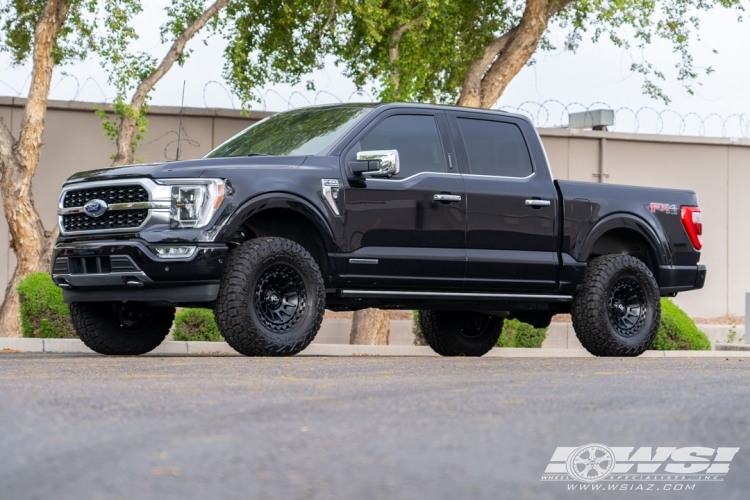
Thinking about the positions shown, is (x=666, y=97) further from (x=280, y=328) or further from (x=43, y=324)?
(x=280, y=328)

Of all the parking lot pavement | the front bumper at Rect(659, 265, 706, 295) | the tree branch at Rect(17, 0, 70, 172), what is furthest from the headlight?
the tree branch at Rect(17, 0, 70, 172)

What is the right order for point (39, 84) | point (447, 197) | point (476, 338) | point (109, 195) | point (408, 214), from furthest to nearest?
point (39, 84), point (476, 338), point (447, 197), point (408, 214), point (109, 195)

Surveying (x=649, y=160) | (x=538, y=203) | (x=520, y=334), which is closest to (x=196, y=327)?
(x=520, y=334)

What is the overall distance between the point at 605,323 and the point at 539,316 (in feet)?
2.61

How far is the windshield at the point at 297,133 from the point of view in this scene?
9352 millimetres

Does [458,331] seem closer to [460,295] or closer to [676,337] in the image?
[460,295]

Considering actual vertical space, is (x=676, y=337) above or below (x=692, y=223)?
below

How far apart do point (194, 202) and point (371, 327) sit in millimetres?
8497

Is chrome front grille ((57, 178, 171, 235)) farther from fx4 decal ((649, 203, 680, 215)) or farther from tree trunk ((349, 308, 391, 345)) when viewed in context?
tree trunk ((349, 308, 391, 345))

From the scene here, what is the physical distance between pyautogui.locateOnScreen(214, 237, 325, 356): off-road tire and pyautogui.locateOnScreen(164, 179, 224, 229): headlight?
1.23 ft

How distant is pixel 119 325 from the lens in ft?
32.4

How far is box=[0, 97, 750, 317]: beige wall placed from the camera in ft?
61.5

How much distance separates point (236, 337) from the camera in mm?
8430

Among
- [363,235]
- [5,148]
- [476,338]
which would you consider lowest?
[476,338]
